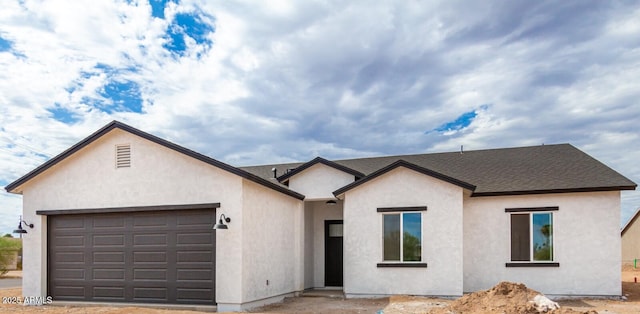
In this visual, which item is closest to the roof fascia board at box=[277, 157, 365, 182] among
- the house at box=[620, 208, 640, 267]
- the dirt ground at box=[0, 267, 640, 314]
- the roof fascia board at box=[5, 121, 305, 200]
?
the roof fascia board at box=[5, 121, 305, 200]

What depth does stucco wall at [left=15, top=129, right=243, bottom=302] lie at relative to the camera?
12.2 m

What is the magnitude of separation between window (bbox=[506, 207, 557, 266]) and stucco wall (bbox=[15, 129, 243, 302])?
8.27 metres

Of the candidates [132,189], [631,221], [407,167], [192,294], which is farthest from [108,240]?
[631,221]

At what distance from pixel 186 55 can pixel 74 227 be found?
5772mm

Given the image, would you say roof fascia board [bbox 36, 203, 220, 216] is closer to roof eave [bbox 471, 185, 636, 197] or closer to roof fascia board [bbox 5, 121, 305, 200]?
roof fascia board [bbox 5, 121, 305, 200]

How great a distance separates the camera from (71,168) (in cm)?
1399

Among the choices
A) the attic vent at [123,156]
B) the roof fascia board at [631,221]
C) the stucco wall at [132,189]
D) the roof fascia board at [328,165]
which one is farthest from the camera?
the roof fascia board at [631,221]

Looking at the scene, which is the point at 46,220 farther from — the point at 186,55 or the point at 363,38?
the point at 363,38

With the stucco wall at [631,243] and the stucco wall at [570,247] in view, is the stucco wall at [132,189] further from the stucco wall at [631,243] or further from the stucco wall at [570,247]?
the stucco wall at [631,243]

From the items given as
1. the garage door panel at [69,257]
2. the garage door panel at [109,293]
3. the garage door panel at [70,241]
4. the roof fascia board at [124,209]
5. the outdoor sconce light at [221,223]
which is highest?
the roof fascia board at [124,209]

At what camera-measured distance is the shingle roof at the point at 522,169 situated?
14484 mm

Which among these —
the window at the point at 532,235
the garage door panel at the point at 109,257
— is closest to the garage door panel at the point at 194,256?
the garage door panel at the point at 109,257

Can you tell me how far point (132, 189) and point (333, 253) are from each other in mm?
7164

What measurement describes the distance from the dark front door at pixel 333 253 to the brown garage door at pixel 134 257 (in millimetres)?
5694
